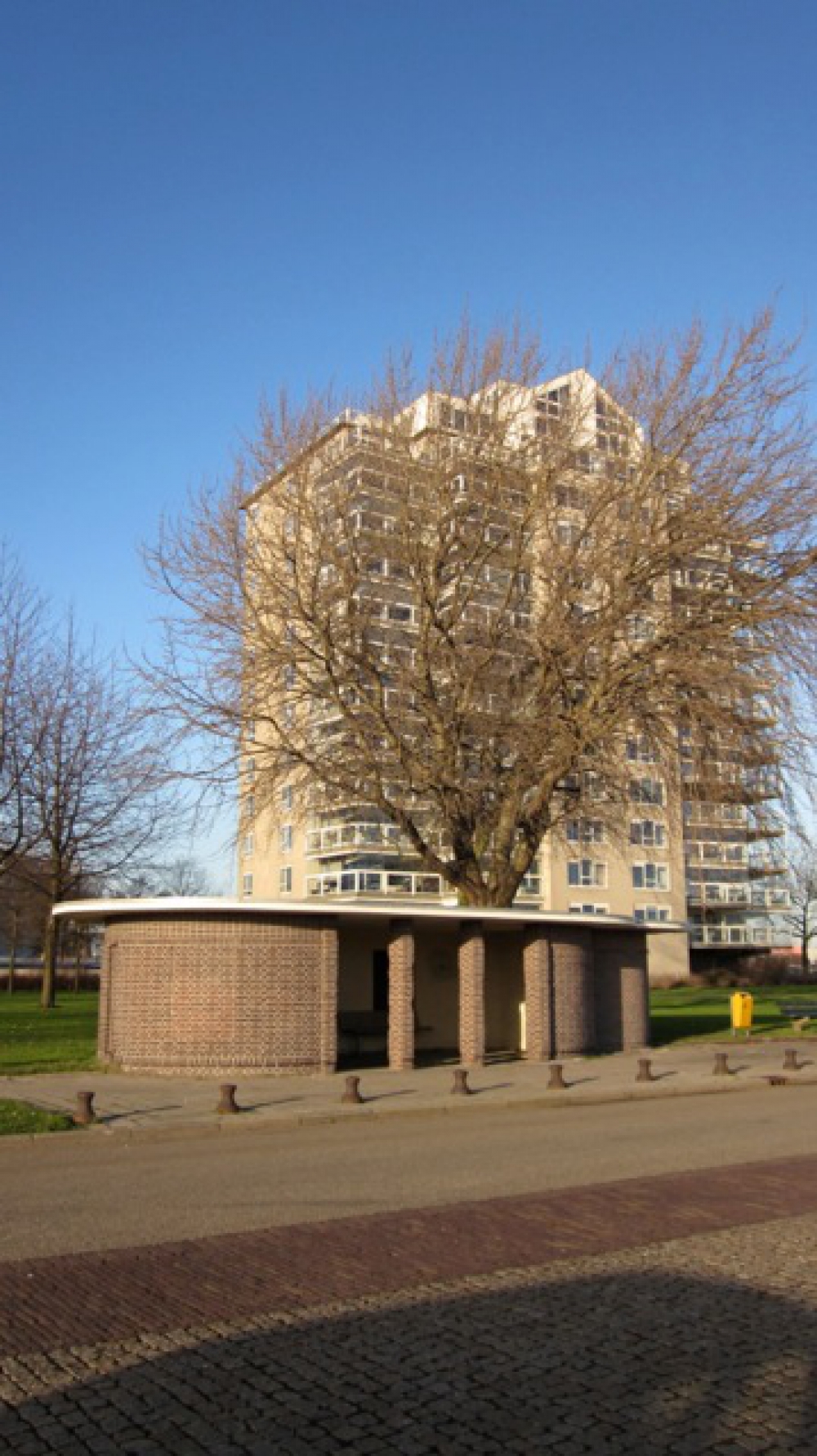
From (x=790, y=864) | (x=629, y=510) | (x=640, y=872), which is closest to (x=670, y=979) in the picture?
(x=640, y=872)

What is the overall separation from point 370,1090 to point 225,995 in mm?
2946

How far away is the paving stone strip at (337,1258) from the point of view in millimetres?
6473

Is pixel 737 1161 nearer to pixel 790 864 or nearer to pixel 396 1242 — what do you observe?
pixel 396 1242

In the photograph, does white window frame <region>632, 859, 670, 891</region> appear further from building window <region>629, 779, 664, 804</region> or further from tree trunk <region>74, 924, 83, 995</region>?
building window <region>629, 779, 664, 804</region>

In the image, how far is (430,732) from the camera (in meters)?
25.0

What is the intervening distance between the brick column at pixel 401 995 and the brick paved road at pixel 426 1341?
12657mm

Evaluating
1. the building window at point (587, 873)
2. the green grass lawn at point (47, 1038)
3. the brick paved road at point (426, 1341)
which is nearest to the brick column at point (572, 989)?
the green grass lawn at point (47, 1038)

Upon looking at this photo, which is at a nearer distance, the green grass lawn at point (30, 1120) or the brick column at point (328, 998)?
the green grass lawn at point (30, 1120)

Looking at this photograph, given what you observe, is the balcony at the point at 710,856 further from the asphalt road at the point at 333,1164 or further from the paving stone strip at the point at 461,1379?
the paving stone strip at the point at 461,1379

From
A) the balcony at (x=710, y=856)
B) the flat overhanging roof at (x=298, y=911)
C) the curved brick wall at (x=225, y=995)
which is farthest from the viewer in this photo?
the balcony at (x=710, y=856)

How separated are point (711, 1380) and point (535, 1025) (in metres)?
18.2

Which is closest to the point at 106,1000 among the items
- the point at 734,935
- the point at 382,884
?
the point at 382,884

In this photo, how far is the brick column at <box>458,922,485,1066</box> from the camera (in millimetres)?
22609

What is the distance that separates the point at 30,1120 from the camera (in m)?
14.2
